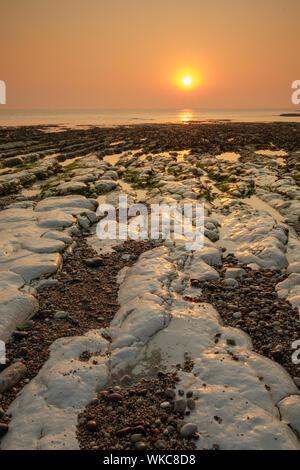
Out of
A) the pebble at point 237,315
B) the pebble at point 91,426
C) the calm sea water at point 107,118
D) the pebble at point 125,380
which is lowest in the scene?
the pebble at point 91,426

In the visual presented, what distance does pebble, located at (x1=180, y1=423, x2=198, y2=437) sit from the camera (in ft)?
12.8

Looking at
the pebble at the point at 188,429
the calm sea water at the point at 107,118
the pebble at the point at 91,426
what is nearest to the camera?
the pebble at the point at 188,429

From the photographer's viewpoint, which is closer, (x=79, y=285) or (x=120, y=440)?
(x=120, y=440)

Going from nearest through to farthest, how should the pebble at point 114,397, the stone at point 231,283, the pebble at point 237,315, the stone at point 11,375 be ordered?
the pebble at point 114,397
the stone at point 11,375
the pebble at point 237,315
the stone at point 231,283

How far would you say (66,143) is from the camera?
32688mm

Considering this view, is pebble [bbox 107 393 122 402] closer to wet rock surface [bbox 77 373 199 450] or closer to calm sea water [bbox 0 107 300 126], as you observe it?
wet rock surface [bbox 77 373 199 450]

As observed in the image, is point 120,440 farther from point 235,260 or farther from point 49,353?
point 235,260

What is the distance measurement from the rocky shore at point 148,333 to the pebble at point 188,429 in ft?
0.08

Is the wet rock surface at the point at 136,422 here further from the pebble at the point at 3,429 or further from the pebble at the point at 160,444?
the pebble at the point at 3,429

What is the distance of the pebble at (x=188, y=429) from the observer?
3910 mm
